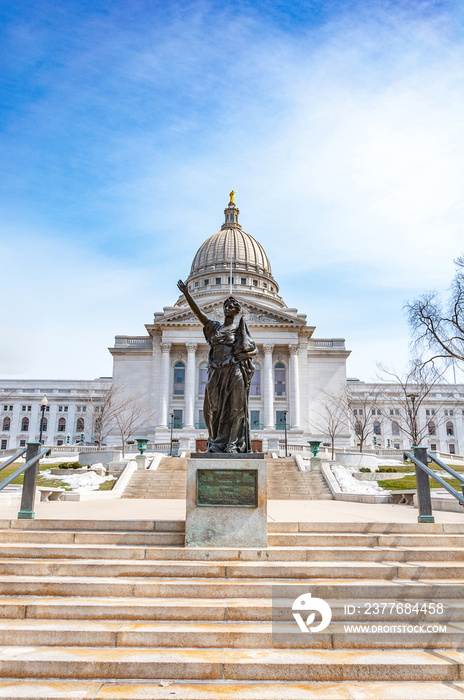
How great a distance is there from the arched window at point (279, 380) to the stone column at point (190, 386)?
1021 cm

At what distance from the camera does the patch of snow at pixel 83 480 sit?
24.3 meters

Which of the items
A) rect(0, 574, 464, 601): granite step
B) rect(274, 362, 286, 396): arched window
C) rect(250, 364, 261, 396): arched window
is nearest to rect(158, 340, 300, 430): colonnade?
rect(250, 364, 261, 396): arched window

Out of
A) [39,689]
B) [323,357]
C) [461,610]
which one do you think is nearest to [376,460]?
[323,357]

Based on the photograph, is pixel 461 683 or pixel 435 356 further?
pixel 435 356

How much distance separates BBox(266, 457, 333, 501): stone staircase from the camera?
2256cm

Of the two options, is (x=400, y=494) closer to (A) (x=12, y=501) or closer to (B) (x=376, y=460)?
(A) (x=12, y=501)

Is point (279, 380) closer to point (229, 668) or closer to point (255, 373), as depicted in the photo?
point (255, 373)

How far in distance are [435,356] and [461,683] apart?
25.7m

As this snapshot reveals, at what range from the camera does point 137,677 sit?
15.1ft

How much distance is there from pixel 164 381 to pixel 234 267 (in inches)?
1245

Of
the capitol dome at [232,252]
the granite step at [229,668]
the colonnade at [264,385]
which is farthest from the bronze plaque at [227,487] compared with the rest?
the capitol dome at [232,252]

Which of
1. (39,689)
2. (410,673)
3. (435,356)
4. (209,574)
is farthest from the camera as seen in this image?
(435,356)

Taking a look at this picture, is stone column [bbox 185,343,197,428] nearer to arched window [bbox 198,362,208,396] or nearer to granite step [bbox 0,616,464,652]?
arched window [bbox 198,362,208,396]

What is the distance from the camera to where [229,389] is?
8172mm
